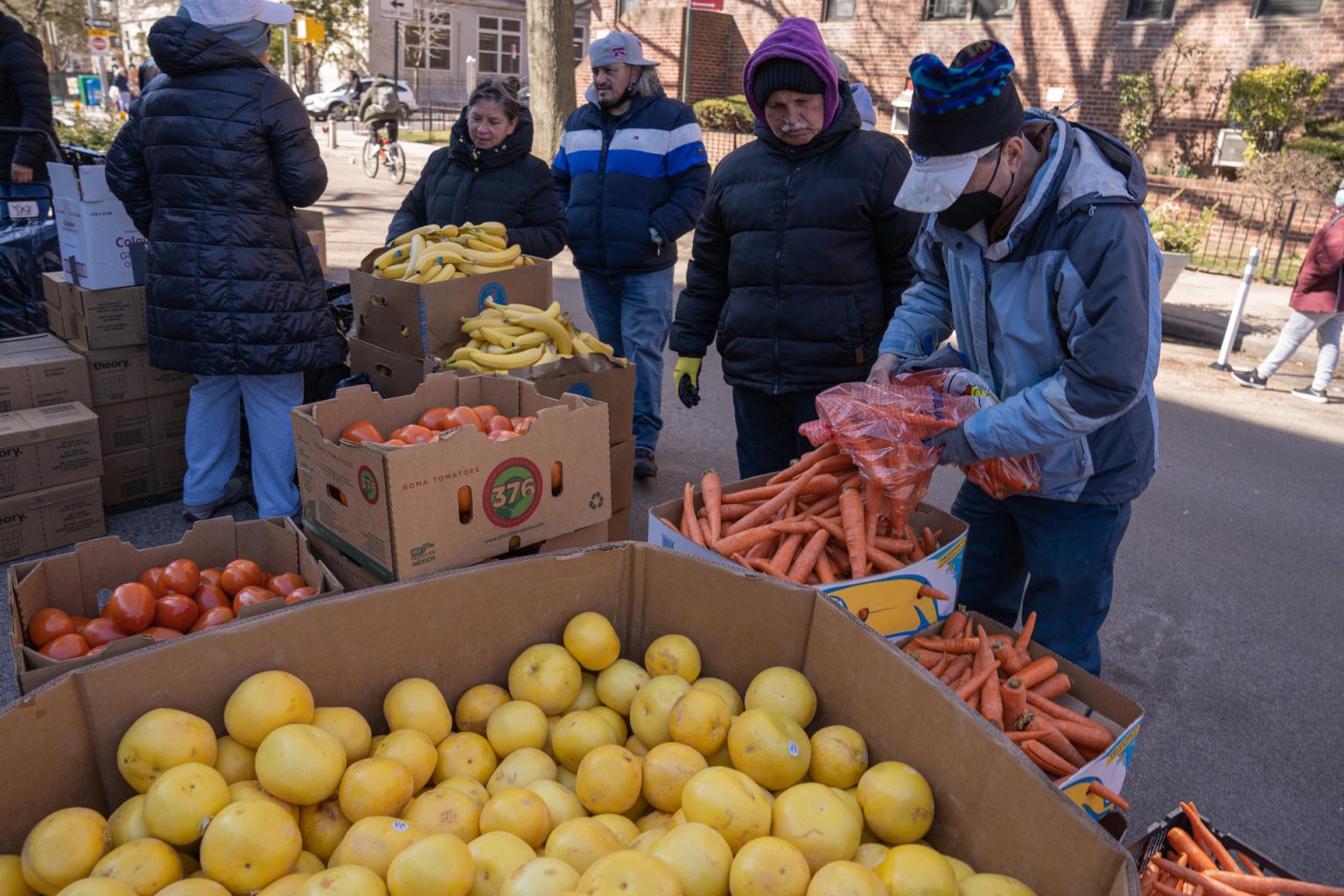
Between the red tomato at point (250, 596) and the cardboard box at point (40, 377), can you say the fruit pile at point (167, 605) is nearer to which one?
the red tomato at point (250, 596)

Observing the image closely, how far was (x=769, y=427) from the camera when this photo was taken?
388cm

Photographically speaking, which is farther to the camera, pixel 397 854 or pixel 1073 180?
pixel 1073 180

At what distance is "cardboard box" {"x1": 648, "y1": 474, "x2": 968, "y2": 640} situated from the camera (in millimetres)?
2357

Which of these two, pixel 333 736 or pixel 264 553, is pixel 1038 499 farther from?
pixel 264 553

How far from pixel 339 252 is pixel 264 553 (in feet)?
31.5

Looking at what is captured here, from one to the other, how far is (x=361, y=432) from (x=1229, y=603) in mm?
4250

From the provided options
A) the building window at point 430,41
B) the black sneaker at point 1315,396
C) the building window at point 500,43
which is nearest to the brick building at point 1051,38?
the black sneaker at point 1315,396

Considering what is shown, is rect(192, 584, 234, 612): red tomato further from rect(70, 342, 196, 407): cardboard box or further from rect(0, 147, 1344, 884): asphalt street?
rect(70, 342, 196, 407): cardboard box

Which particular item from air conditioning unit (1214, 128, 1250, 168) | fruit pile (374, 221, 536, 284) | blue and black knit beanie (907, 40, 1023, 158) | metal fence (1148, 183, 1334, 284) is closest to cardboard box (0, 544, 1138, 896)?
blue and black knit beanie (907, 40, 1023, 158)

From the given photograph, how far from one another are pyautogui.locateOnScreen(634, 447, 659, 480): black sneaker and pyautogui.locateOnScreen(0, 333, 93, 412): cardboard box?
2886 mm

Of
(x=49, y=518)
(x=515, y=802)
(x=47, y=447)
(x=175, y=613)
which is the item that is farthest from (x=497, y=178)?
(x=515, y=802)

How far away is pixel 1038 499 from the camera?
2.68 meters

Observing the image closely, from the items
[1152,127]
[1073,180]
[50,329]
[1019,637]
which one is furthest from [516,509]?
[1152,127]

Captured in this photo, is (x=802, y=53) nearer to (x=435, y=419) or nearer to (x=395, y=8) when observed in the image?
(x=435, y=419)
